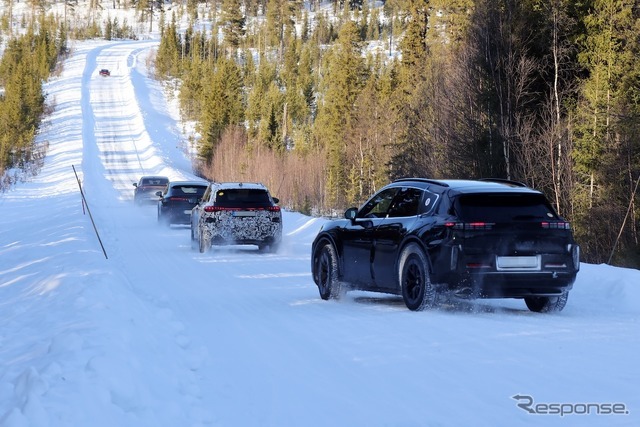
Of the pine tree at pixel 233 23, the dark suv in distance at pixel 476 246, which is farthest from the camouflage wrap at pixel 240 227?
the pine tree at pixel 233 23

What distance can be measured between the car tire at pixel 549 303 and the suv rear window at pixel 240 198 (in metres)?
11.1

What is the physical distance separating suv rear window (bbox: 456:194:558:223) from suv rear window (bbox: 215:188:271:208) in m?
Answer: 11.3

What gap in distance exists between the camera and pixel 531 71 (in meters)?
34.6

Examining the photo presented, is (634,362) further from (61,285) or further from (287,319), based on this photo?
(61,285)

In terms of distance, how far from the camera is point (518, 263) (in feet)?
32.2

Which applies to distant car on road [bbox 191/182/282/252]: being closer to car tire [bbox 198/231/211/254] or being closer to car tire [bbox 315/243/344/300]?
car tire [bbox 198/231/211/254]

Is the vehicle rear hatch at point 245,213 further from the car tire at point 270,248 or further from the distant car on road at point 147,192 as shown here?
the distant car on road at point 147,192

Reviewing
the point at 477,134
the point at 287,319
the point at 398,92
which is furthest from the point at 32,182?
the point at 287,319

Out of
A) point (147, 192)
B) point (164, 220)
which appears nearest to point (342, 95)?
point (147, 192)

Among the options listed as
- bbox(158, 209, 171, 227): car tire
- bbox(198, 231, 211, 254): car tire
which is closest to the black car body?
bbox(158, 209, 171, 227): car tire

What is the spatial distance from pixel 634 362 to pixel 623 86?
2896cm

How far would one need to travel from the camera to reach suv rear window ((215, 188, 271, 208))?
2072 centimetres

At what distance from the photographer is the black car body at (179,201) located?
29109 millimetres

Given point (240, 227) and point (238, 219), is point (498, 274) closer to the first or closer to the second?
point (240, 227)
